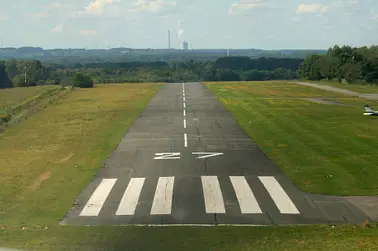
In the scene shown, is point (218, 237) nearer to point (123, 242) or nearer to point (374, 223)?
point (123, 242)

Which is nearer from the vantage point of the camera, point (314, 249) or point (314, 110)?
point (314, 249)

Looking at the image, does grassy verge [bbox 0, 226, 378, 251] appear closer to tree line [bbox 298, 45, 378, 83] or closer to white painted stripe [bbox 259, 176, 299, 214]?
white painted stripe [bbox 259, 176, 299, 214]

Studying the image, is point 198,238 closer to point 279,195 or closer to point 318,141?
point 279,195

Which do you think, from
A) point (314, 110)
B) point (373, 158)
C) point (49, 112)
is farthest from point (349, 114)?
point (49, 112)

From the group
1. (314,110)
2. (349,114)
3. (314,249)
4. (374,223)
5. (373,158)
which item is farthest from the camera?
(314,110)

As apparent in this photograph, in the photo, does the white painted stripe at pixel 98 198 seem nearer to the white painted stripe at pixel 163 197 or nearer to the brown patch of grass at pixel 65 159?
the white painted stripe at pixel 163 197

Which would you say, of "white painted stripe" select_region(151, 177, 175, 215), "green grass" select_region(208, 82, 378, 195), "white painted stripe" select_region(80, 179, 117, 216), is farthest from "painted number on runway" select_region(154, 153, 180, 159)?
"green grass" select_region(208, 82, 378, 195)
